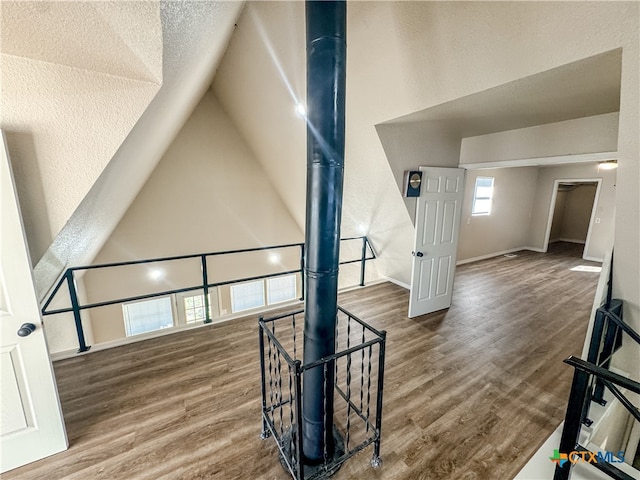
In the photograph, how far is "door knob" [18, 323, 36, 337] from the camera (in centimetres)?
150

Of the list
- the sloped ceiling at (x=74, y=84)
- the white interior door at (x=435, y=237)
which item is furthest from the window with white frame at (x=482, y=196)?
the sloped ceiling at (x=74, y=84)

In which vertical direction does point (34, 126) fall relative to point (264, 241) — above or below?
above

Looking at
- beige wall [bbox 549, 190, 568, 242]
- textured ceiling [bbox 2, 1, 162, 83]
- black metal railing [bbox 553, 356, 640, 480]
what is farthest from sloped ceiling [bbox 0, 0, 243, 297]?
beige wall [bbox 549, 190, 568, 242]

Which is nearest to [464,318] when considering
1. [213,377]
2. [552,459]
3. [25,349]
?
[552,459]

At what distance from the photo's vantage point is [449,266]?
374 cm

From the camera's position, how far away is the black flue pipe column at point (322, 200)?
1.29 m

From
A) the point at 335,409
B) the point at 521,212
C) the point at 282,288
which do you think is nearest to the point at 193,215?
the point at 282,288

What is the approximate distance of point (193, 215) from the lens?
5.43 metres

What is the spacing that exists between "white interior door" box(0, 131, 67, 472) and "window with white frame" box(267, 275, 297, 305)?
222 inches

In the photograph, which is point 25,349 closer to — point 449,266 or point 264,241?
point 449,266

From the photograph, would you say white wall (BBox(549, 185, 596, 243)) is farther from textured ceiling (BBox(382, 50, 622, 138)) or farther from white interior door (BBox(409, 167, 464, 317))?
textured ceiling (BBox(382, 50, 622, 138))

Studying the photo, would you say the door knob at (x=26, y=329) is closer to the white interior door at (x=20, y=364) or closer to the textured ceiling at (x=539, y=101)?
the white interior door at (x=20, y=364)

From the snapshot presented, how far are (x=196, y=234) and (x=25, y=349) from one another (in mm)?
4152

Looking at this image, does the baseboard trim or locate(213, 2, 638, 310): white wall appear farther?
the baseboard trim
